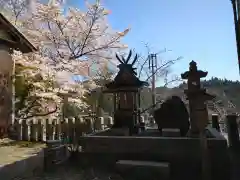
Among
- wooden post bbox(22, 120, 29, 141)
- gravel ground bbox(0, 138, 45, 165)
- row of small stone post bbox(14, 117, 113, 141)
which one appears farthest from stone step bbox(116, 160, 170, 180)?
wooden post bbox(22, 120, 29, 141)

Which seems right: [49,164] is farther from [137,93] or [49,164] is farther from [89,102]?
[89,102]

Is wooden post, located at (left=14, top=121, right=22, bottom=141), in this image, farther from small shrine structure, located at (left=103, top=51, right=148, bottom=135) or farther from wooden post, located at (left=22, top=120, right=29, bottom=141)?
small shrine structure, located at (left=103, top=51, right=148, bottom=135)

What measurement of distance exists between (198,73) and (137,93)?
7.20 feet

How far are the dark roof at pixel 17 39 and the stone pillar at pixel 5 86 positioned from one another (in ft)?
1.43

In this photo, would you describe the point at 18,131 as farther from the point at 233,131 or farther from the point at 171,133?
the point at 233,131

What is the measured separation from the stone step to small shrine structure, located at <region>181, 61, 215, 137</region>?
45.7 inches

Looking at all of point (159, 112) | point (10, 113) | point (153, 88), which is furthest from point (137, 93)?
point (153, 88)

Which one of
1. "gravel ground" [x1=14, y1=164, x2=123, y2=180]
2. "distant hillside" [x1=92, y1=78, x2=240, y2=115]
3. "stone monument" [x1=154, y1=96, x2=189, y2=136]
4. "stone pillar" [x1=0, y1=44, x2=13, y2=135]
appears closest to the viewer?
"gravel ground" [x1=14, y1=164, x2=123, y2=180]

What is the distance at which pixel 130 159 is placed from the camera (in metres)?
4.96

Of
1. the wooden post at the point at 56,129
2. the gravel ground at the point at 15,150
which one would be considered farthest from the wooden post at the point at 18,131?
the wooden post at the point at 56,129

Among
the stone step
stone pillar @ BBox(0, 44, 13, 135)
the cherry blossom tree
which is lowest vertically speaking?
the stone step

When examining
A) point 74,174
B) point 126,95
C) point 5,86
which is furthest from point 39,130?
point 126,95

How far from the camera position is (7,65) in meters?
8.36

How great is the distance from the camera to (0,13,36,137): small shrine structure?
798 cm
